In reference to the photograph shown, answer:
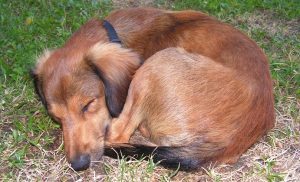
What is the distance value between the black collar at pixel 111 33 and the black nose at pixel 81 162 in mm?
1058

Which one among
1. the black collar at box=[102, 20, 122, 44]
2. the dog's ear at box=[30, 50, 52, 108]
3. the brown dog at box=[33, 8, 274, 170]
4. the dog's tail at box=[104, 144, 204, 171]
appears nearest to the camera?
the dog's tail at box=[104, 144, 204, 171]

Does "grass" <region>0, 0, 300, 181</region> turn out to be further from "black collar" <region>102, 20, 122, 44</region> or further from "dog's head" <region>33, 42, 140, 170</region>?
"black collar" <region>102, 20, 122, 44</region>

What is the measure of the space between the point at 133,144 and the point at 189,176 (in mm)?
515

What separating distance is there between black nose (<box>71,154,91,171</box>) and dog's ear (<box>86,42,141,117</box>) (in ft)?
1.42

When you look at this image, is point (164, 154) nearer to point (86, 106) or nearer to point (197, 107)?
→ point (197, 107)

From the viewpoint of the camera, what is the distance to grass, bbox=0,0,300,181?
414cm

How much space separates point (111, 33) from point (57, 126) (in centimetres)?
96

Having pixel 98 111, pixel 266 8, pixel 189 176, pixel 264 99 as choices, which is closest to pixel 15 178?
pixel 98 111

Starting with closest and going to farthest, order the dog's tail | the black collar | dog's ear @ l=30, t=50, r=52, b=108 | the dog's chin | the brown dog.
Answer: the dog's tail, the brown dog, the dog's chin, dog's ear @ l=30, t=50, r=52, b=108, the black collar

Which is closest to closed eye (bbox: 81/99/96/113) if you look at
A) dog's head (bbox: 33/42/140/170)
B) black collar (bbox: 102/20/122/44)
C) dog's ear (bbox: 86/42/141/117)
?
dog's head (bbox: 33/42/140/170)

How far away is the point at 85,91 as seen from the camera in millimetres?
4125

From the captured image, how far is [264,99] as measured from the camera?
408cm

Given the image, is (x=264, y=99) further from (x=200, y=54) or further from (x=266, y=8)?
(x=266, y=8)

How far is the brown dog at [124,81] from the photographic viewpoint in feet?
13.1
